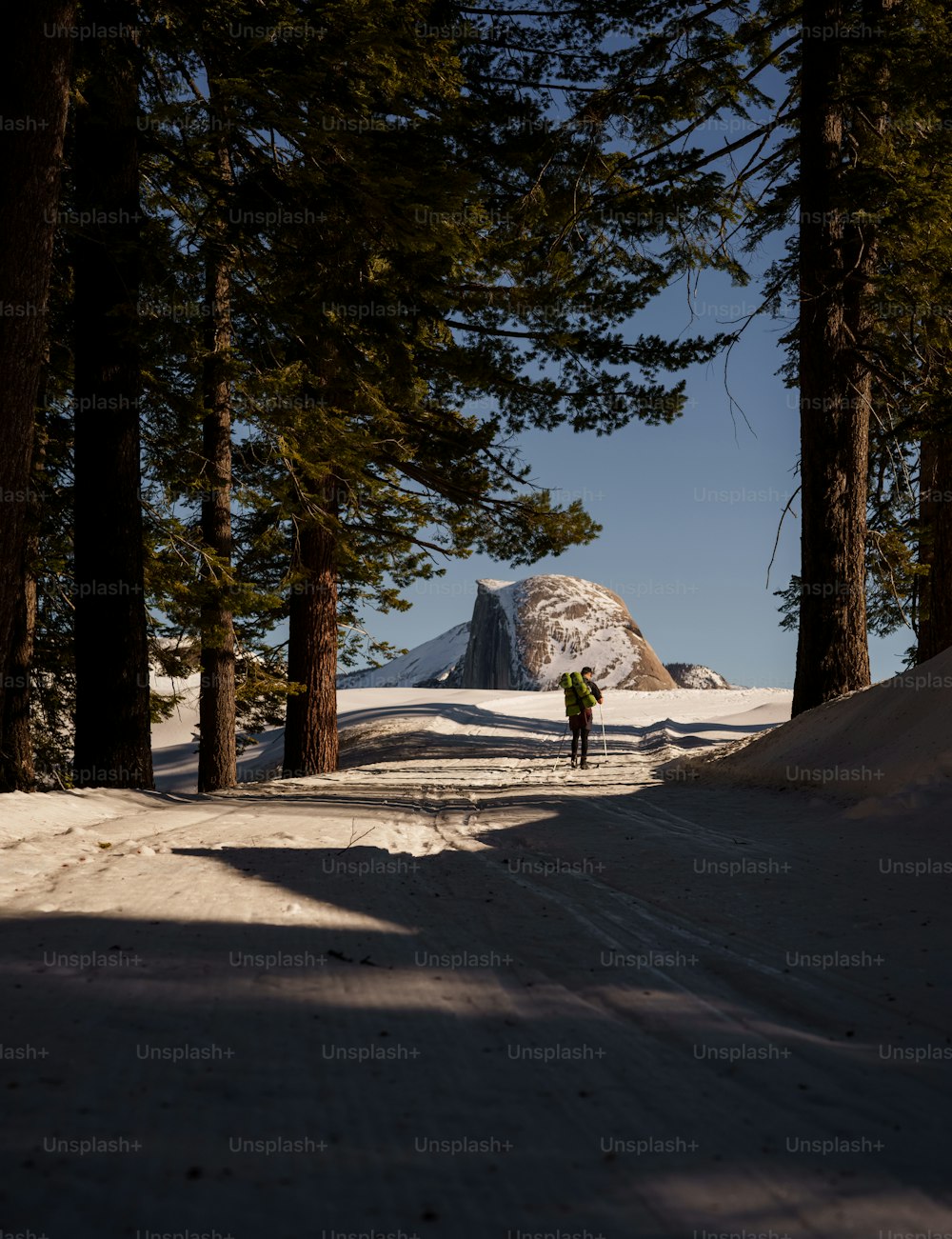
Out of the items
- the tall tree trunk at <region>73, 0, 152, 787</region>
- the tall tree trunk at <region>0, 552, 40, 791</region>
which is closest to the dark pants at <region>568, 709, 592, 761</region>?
the tall tree trunk at <region>73, 0, 152, 787</region>

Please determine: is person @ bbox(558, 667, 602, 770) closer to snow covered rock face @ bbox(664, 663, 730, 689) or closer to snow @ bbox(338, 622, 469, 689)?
snow covered rock face @ bbox(664, 663, 730, 689)

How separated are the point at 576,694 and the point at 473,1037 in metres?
13.2

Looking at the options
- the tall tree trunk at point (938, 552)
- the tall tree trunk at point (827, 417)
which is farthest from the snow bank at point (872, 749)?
the tall tree trunk at point (938, 552)

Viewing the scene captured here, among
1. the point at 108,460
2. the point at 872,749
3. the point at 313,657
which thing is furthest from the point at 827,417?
the point at 108,460

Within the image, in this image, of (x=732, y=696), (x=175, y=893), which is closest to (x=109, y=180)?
(x=175, y=893)

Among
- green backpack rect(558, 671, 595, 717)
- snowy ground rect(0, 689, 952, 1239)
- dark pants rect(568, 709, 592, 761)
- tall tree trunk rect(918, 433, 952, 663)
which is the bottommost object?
snowy ground rect(0, 689, 952, 1239)

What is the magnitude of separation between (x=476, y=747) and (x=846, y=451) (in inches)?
474

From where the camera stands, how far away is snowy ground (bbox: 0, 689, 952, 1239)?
180cm

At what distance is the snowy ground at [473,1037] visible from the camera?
5.89 feet

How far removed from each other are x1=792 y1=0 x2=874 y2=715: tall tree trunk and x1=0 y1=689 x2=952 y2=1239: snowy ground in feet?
16.0

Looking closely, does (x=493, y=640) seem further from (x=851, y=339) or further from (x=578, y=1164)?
(x=578, y=1164)

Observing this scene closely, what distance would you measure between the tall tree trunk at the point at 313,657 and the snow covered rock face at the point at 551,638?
5737 centimetres

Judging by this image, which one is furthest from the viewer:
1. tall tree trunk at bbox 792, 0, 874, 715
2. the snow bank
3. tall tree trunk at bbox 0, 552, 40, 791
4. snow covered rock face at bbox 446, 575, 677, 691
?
snow covered rock face at bbox 446, 575, 677, 691

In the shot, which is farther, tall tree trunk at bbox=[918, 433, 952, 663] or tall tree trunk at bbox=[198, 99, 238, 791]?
tall tree trunk at bbox=[918, 433, 952, 663]
